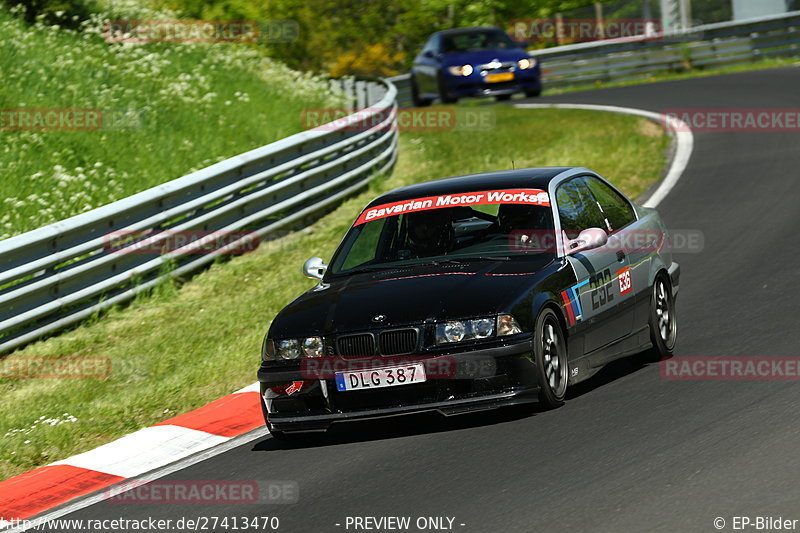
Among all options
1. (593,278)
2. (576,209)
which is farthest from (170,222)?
(593,278)

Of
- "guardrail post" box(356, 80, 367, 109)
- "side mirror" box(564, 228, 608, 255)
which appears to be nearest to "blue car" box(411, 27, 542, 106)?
"guardrail post" box(356, 80, 367, 109)

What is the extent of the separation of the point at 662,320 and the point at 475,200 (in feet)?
5.73

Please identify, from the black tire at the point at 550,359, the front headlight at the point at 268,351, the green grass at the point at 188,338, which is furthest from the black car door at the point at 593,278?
the green grass at the point at 188,338

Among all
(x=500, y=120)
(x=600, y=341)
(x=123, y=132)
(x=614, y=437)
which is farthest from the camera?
(x=500, y=120)

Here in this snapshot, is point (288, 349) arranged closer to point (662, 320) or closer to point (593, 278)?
point (593, 278)

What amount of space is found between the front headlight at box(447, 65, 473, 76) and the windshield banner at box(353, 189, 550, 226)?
17.9 metres

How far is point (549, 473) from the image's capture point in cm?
626

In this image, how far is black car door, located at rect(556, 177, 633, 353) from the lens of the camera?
8.15 metres

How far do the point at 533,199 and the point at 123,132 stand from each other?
10.3 m

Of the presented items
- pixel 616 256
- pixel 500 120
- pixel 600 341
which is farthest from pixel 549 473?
pixel 500 120

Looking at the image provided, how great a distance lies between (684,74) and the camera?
32.2 meters

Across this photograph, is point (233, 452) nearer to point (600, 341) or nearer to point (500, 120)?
point (600, 341)

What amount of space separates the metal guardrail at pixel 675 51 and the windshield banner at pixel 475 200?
24.6 meters

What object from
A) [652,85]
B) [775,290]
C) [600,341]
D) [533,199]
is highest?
[533,199]
